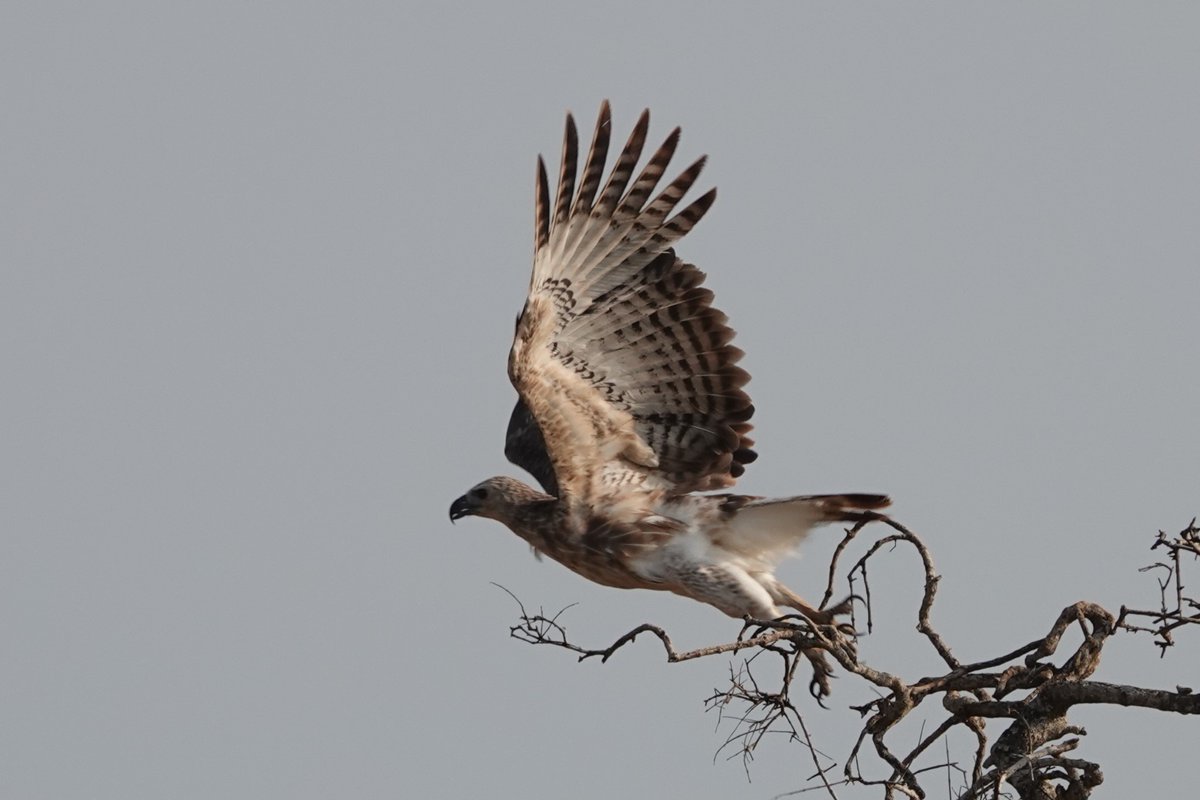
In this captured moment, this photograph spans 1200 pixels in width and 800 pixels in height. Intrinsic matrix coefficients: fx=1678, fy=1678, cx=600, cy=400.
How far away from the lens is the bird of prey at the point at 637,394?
7344mm

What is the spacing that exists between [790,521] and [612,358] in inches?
42.2

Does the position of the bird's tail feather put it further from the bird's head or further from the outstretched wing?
the bird's head

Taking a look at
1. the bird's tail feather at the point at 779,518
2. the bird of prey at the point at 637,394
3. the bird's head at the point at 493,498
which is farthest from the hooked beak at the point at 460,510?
the bird's tail feather at the point at 779,518

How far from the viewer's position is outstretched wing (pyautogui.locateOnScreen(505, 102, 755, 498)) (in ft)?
24.1

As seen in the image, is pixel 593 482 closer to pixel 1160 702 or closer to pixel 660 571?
pixel 660 571

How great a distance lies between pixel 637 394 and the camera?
7598 mm

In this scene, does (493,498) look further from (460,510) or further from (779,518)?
(779,518)

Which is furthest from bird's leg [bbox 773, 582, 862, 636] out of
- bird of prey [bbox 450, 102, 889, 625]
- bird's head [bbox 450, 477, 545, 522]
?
bird's head [bbox 450, 477, 545, 522]

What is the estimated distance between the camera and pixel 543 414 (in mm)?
7449

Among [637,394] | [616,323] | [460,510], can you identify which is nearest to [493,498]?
[460,510]

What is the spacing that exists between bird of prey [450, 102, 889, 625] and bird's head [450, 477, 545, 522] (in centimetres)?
26

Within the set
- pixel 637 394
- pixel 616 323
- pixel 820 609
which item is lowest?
pixel 820 609

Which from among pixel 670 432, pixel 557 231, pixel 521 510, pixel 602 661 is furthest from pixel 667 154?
pixel 602 661

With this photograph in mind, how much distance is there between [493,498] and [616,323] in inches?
43.4
